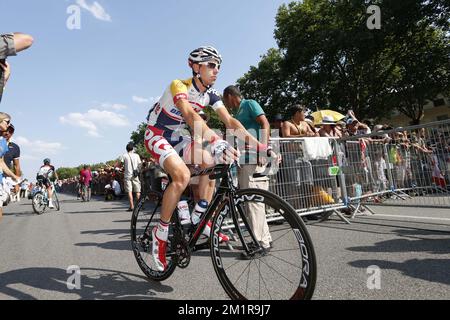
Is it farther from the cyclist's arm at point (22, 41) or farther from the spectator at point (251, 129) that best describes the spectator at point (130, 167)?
the cyclist's arm at point (22, 41)

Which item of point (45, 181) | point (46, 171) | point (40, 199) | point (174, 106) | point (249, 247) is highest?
point (46, 171)

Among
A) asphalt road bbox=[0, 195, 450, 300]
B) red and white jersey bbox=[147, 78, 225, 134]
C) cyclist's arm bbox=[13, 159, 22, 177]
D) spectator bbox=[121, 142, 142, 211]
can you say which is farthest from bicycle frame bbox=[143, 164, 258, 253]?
spectator bbox=[121, 142, 142, 211]

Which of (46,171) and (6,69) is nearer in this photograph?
(6,69)

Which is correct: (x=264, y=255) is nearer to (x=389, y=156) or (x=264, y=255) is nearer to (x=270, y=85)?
(x=389, y=156)

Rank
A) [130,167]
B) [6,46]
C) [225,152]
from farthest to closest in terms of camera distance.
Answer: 1. [130,167]
2. [225,152]
3. [6,46]

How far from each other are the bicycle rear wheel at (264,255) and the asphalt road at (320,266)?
0.28 metres

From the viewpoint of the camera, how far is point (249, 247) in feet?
8.45

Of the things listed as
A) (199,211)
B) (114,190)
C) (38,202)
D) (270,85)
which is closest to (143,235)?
(199,211)

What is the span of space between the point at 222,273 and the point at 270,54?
36161 millimetres

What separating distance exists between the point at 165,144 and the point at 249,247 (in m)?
1.25

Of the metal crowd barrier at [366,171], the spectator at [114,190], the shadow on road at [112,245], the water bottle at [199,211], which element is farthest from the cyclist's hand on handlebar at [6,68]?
the spectator at [114,190]

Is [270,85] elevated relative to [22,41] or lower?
elevated

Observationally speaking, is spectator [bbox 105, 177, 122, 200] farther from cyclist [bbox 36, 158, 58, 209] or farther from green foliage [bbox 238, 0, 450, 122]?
green foliage [bbox 238, 0, 450, 122]
